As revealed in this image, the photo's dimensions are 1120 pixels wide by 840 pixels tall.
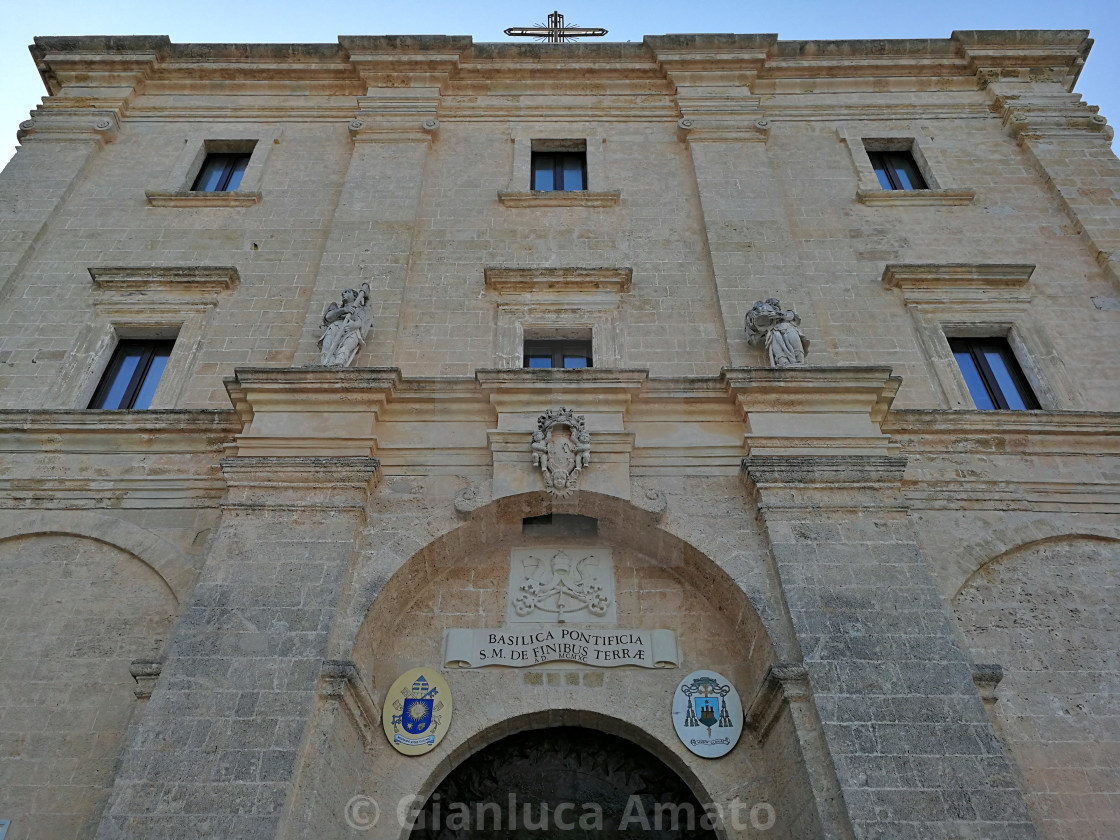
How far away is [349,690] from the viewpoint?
277 inches

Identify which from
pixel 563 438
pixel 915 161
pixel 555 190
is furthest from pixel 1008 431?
pixel 555 190

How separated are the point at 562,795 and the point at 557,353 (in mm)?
5119

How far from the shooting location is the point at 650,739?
25.2 feet

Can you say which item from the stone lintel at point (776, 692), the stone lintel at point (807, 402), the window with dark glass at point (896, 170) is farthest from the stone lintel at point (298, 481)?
the window with dark glass at point (896, 170)

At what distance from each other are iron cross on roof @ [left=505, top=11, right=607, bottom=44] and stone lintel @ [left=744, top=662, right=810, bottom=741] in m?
14.0

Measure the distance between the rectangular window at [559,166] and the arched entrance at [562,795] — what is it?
808cm

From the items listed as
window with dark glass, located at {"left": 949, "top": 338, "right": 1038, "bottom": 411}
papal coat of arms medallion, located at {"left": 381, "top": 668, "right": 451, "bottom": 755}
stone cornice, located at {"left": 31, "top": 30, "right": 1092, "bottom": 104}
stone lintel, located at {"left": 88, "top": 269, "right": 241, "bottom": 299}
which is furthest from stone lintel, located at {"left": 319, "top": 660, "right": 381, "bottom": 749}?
stone cornice, located at {"left": 31, "top": 30, "right": 1092, "bottom": 104}

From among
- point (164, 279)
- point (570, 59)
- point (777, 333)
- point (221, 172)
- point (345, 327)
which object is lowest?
point (777, 333)

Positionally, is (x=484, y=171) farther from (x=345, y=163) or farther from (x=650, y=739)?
(x=650, y=739)

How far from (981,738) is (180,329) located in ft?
32.3

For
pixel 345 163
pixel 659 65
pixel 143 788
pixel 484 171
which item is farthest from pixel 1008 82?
pixel 143 788

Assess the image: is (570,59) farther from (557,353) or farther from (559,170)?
(557,353)

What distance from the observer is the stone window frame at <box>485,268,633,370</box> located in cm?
1031

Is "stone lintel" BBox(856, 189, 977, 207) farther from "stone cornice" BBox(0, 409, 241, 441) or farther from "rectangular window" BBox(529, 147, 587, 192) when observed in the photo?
"stone cornice" BBox(0, 409, 241, 441)
